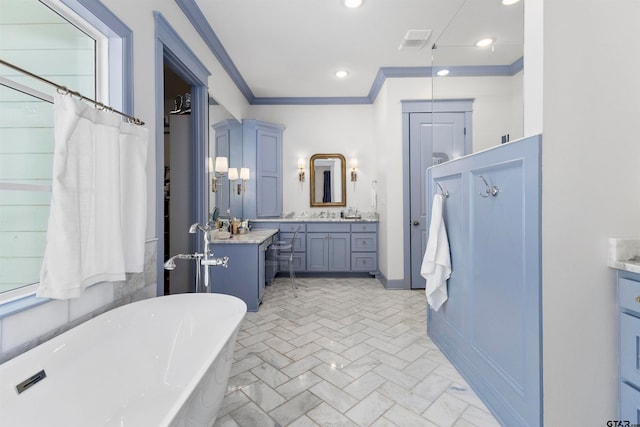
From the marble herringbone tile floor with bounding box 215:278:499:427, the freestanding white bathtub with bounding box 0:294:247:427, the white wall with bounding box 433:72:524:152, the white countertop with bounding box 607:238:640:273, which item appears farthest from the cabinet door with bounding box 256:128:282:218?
Result: the white countertop with bounding box 607:238:640:273

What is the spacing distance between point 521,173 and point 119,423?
2.17 m

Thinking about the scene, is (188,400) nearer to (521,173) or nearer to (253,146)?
(521,173)

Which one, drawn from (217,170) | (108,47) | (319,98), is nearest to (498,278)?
(108,47)

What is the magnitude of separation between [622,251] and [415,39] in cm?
277

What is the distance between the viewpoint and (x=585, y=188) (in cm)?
129

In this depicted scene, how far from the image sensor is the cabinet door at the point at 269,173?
461cm

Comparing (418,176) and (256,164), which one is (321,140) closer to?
(256,164)

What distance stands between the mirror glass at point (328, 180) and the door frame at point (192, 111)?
2.28 m

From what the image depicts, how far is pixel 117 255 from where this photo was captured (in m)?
1.53

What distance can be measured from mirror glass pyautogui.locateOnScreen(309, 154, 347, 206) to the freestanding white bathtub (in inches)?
133

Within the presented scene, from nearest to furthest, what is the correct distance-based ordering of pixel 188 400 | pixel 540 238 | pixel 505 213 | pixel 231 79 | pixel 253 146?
pixel 188 400 → pixel 540 238 → pixel 505 213 → pixel 231 79 → pixel 253 146

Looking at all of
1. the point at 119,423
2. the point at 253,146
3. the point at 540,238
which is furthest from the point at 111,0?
the point at 253,146

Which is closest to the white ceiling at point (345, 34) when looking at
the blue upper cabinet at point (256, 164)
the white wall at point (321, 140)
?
the blue upper cabinet at point (256, 164)

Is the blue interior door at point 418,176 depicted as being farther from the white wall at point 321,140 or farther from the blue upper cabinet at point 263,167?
the blue upper cabinet at point 263,167
